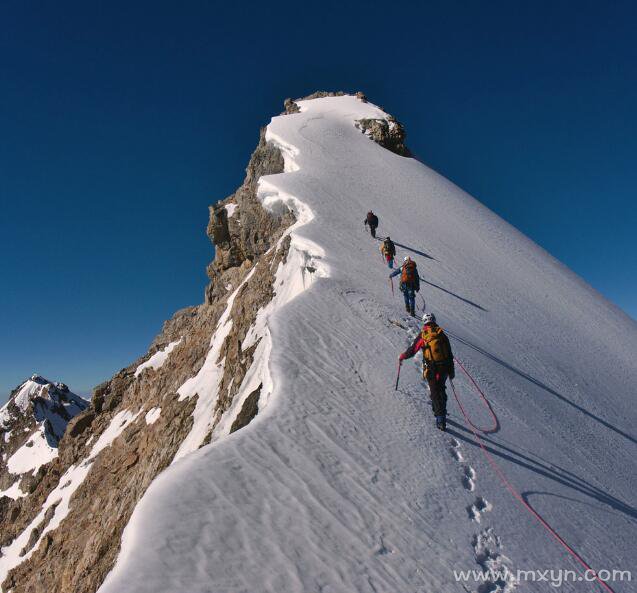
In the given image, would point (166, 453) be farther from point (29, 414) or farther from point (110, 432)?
point (29, 414)

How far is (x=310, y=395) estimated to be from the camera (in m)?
6.77

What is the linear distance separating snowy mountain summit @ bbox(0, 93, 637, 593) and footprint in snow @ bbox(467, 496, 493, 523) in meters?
0.03

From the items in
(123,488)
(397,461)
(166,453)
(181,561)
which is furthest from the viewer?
(123,488)

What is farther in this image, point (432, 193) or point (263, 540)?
point (432, 193)

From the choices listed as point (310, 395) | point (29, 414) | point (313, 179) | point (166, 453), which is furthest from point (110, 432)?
point (29, 414)

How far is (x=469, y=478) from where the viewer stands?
5.95 metres

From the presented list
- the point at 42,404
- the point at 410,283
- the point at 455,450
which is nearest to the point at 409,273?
the point at 410,283

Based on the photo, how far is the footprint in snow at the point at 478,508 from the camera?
5.34m

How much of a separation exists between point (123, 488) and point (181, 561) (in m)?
15.4

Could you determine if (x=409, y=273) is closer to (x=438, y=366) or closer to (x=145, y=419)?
(x=438, y=366)

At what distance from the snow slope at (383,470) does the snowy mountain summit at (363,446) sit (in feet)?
0.10

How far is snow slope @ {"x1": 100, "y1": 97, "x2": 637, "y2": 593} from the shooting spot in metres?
4.00

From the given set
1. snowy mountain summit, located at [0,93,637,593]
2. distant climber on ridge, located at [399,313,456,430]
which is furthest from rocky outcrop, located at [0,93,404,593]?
distant climber on ridge, located at [399,313,456,430]

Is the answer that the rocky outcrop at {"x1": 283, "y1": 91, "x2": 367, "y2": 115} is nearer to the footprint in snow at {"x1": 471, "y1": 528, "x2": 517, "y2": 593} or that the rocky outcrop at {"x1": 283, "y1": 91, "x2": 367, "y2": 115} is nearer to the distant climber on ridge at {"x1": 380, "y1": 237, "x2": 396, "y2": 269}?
the distant climber on ridge at {"x1": 380, "y1": 237, "x2": 396, "y2": 269}
